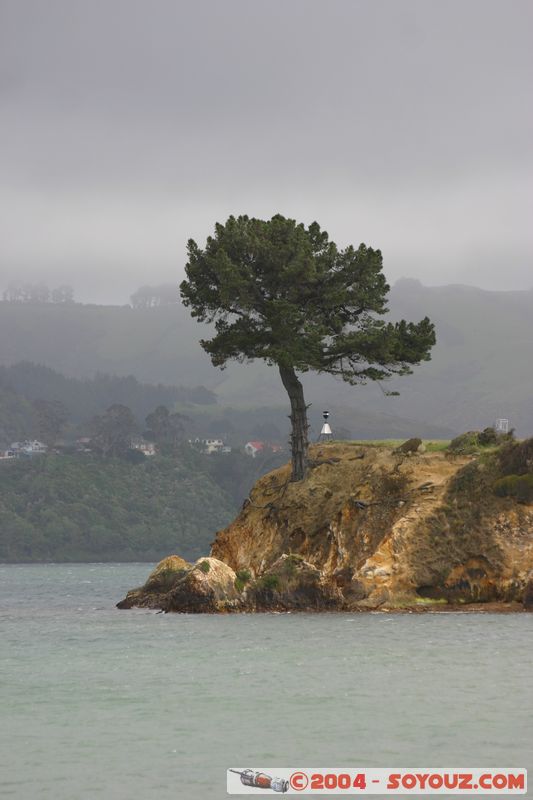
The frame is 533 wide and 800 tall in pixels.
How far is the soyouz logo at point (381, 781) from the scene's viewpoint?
68.9 ft

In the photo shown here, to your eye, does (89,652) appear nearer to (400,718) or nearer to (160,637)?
(160,637)

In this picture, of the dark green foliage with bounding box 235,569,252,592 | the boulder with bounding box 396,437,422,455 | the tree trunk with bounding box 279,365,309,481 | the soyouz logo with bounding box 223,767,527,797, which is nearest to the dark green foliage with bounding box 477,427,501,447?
the boulder with bounding box 396,437,422,455

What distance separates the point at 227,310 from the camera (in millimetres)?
66562

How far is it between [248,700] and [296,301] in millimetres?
36672

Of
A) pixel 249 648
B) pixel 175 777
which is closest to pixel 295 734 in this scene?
pixel 175 777

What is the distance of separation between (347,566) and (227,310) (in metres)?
15.8

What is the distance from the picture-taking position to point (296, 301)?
214 feet

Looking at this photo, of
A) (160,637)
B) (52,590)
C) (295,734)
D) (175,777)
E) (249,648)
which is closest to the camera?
(175,777)

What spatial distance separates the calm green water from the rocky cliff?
4.41 m

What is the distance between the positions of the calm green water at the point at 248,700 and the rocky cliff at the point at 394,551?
174 inches

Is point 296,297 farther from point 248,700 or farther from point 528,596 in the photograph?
point 248,700

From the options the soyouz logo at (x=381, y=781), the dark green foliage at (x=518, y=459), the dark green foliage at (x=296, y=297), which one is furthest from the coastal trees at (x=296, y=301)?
the soyouz logo at (x=381, y=781)

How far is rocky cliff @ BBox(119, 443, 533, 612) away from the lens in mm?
55906

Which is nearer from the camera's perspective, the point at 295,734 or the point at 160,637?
the point at 295,734
